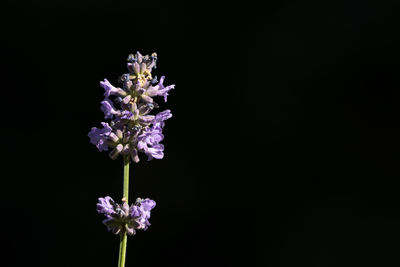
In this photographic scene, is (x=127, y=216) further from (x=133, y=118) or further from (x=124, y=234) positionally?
(x=133, y=118)

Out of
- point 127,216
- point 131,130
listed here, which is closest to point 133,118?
point 131,130

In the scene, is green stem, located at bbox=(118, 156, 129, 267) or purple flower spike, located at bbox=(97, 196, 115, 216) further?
purple flower spike, located at bbox=(97, 196, 115, 216)

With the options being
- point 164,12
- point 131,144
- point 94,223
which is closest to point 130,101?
point 131,144

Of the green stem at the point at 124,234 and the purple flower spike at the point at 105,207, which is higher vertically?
the purple flower spike at the point at 105,207

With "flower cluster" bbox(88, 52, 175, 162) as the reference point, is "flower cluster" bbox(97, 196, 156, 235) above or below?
below

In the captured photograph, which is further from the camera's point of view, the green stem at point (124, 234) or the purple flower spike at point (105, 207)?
the purple flower spike at point (105, 207)
